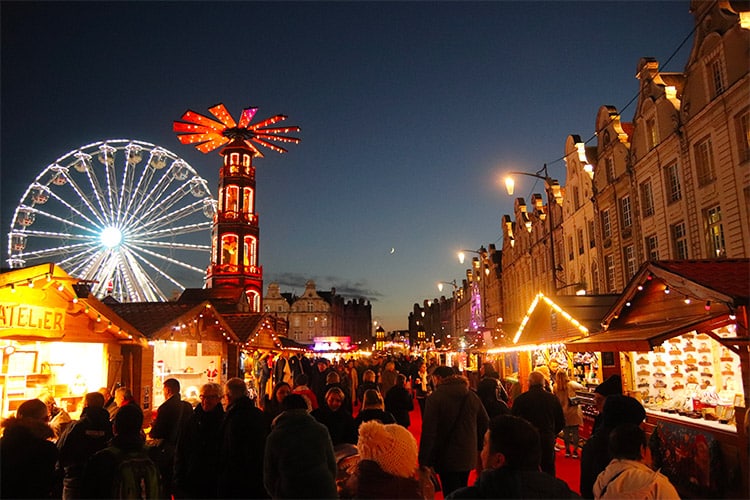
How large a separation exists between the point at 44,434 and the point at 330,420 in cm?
342

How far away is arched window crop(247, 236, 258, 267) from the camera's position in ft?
153

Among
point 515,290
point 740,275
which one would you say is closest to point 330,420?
point 740,275

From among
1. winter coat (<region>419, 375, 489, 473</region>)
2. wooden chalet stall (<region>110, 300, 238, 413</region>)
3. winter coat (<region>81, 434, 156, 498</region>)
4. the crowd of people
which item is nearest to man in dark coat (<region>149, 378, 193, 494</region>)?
the crowd of people

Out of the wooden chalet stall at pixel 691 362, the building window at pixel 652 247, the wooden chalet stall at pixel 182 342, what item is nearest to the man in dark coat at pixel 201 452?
the wooden chalet stall at pixel 691 362

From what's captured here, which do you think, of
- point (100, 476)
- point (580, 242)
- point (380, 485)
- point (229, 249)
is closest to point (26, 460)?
point (100, 476)

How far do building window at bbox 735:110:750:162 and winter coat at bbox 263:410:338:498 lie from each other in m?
16.9

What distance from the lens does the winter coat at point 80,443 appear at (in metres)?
6.16

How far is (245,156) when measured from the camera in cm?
4872

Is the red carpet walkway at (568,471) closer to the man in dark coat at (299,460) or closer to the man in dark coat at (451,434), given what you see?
the man in dark coat at (451,434)

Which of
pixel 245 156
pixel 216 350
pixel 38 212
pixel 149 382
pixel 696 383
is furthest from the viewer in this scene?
pixel 245 156

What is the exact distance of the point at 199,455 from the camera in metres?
5.80

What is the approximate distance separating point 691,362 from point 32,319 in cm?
1322

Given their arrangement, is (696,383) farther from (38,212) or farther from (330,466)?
(38,212)

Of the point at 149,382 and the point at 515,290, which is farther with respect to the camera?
the point at 515,290
